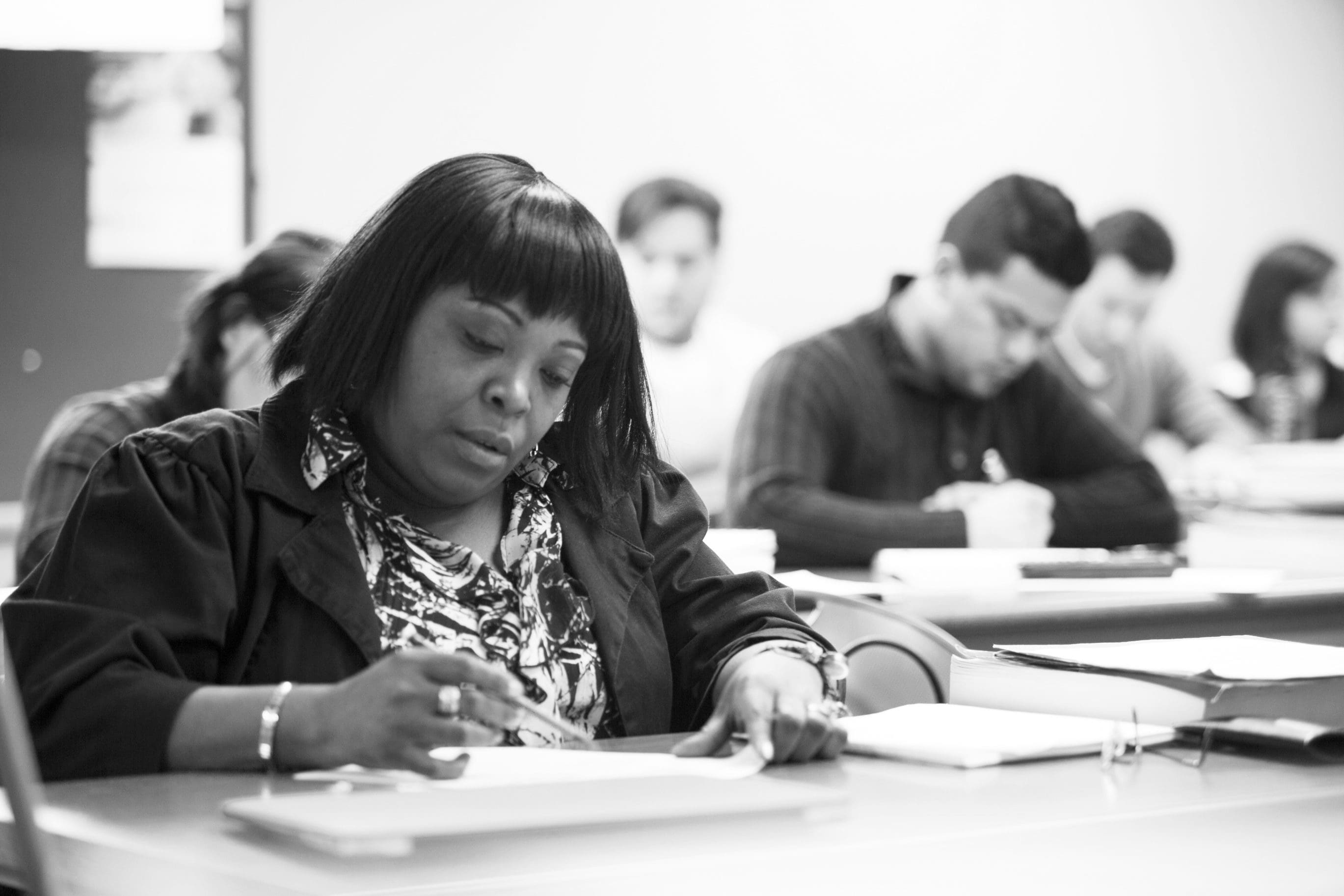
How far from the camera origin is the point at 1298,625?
7.66 feet

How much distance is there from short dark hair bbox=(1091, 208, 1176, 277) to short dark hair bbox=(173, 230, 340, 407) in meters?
3.55

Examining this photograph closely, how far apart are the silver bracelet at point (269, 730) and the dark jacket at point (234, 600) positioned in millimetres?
76

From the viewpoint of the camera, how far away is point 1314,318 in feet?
19.5

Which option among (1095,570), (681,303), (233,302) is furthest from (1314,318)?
(233,302)

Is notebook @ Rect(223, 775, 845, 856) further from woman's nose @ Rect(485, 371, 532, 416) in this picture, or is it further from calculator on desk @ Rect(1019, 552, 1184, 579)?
calculator on desk @ Rect(1019, 552, 1184, 579)

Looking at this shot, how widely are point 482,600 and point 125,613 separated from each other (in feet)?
1.02

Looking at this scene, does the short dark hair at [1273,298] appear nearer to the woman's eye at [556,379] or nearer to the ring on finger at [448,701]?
the woman's eye at [556,379]

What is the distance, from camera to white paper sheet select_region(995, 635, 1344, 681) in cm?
128

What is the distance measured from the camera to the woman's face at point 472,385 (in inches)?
53.9

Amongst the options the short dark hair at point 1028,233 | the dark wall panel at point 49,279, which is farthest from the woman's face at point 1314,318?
the dark wall panel at point 49,279

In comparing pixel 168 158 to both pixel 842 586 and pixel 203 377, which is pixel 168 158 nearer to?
pixel 203 377

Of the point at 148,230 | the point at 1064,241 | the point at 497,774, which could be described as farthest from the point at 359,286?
the point at 148,230

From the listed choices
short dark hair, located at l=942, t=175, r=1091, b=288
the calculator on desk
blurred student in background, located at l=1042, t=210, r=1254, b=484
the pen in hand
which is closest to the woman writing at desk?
the pen in hand

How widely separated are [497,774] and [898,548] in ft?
5.75
